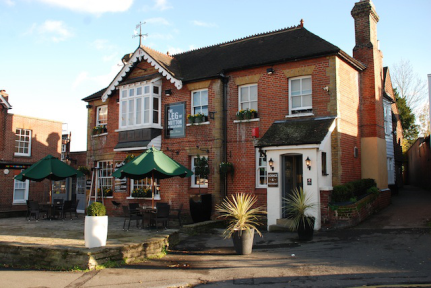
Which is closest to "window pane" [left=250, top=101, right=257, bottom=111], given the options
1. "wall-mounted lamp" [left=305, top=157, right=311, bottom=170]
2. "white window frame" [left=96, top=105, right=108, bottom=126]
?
"wall-mounted lamp" [left=305, top=157, right=311, bottom=170]

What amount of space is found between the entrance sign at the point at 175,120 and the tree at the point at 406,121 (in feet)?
69.5

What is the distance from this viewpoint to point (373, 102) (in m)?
17.1

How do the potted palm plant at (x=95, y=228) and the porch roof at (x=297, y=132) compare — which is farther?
the porch roof at (x=297, y=132)

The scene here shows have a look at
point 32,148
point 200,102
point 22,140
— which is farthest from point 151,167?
point 32,148

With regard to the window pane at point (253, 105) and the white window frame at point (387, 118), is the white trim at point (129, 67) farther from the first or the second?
the white window frame at point (387, 118)

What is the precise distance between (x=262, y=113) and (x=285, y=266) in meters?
8.31

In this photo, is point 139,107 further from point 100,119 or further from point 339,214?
point 339,214

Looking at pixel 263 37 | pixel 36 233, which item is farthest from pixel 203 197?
pixel 263 37

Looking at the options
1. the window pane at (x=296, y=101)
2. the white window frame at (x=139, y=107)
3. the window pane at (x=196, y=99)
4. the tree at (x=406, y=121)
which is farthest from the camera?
the tree at (x=406, y=121)

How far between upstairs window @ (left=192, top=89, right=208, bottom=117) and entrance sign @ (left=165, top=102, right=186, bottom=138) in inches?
20.4

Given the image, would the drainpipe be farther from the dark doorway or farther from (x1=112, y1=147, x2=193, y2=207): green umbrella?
(x1=112, y1=147, x2=193, y2=207): green umbrella

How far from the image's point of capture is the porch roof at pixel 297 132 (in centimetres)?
1366

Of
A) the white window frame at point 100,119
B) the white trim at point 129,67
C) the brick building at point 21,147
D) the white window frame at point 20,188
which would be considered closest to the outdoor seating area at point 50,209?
the white window frame at point 100,119

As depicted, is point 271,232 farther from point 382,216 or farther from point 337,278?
point 337,278
